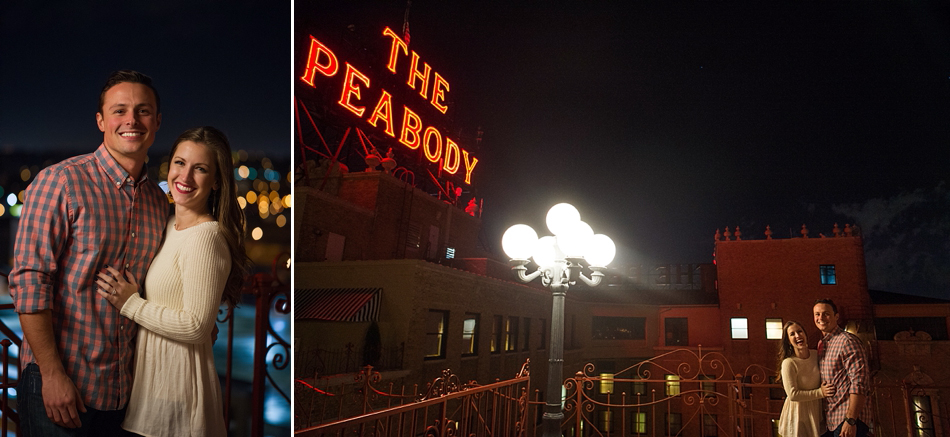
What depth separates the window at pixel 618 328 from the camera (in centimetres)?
2791

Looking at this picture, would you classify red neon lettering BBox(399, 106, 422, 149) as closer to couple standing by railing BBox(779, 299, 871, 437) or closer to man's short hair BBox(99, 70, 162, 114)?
couple standing by railing BBox(779, 299, 871, 437)

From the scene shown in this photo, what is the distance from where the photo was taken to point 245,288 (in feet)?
10.8

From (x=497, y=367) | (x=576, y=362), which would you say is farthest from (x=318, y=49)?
(x=576, y=362)

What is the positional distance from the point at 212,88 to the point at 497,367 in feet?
52.0

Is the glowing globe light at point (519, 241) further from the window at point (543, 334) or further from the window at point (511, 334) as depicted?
the window at point (543, 334)

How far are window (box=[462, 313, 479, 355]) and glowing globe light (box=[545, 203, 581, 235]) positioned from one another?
34.6 ft

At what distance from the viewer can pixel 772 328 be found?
81.8 feet

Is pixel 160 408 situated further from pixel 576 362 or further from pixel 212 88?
pixel 576 362

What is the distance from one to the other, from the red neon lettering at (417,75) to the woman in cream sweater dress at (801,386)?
60.5 feet

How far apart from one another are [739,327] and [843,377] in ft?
78.4

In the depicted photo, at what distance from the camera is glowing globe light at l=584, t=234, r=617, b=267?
5.98 metres

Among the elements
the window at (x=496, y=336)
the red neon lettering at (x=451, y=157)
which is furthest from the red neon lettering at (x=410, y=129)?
the window at (x=496, y=336)

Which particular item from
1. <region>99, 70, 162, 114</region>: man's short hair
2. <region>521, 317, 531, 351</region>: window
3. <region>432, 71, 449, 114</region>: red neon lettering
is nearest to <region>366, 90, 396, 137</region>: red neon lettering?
<region>432, 71, 449, 114</region>: red neon lettering

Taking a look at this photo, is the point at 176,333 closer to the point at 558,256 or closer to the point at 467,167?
the point at 558,256
